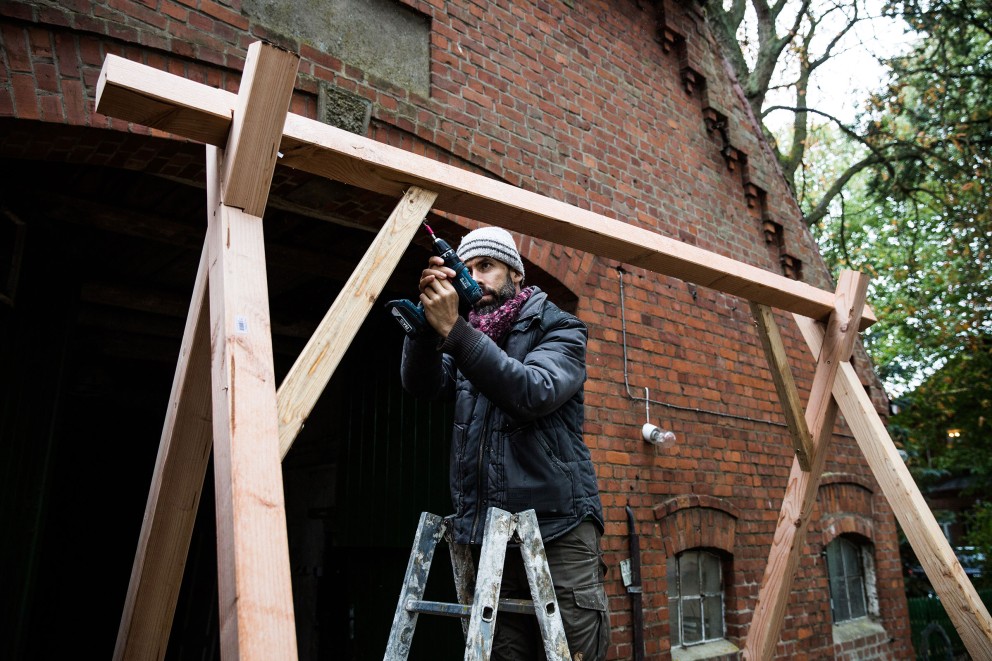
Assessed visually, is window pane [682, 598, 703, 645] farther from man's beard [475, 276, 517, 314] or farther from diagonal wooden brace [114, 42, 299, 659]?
diagonal wooden brace [114, 42, 299, 659]

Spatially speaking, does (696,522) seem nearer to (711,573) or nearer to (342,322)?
(711,573)

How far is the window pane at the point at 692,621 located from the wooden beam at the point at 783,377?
1.76 m

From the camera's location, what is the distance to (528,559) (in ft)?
7.70

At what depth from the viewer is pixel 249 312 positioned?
1832 mm

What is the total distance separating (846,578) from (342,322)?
20.0ft

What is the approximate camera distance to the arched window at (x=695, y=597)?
16.1ft

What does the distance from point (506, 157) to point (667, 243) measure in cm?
175

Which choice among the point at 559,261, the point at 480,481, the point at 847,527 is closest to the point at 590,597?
the point at 480,481

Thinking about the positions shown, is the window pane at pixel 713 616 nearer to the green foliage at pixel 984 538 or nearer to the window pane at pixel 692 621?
the window pane at pixel 692 621

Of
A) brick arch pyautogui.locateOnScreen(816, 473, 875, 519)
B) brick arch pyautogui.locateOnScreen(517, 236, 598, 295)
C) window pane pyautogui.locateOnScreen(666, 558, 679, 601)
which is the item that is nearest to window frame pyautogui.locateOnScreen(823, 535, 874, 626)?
brick arch pyautogui.locateOnScreen(816, 473, 875, 519)

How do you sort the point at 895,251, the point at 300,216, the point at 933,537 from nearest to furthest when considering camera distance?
1. the point at 933,537
2. the point at 300,216
3. the point at 895,251

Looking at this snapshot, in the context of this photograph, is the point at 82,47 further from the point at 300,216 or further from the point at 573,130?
the point at 573,130

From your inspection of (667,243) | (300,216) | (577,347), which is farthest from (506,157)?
(577,347)

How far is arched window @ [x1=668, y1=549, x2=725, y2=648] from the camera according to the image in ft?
16.1
